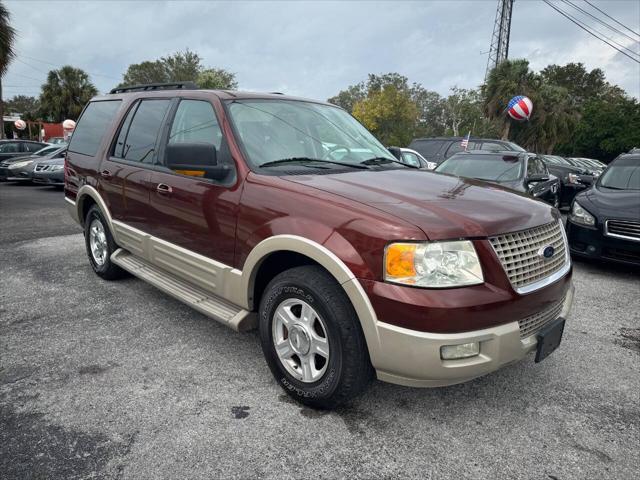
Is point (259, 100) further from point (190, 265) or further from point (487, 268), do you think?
point (487, 268)

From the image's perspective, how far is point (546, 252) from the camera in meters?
2.50

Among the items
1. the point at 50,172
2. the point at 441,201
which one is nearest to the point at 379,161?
the point at 441,201

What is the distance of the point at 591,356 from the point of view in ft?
11.0

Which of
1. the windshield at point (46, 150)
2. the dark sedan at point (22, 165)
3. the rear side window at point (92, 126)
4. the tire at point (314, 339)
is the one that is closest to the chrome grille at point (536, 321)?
the tire at point (314, 339)

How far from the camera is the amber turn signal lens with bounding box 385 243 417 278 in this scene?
212cm

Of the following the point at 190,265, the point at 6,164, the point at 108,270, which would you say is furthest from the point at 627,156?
the point at 6,164

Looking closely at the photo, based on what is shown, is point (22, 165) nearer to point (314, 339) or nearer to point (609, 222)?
point (314, 339)

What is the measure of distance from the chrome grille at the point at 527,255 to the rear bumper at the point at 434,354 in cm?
25

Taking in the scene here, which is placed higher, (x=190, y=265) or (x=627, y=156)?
A: (x=627, y=156)

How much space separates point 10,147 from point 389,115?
3974 centimetres

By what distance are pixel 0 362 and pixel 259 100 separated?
100 inches

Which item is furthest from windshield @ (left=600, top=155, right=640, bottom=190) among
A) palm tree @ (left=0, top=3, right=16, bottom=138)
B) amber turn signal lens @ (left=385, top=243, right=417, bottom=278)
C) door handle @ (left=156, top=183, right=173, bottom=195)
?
palm tree @ (left=0, top=3, right=16, bottom=138)

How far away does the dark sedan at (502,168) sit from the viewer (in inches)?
304

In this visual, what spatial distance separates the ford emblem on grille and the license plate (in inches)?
14.6
